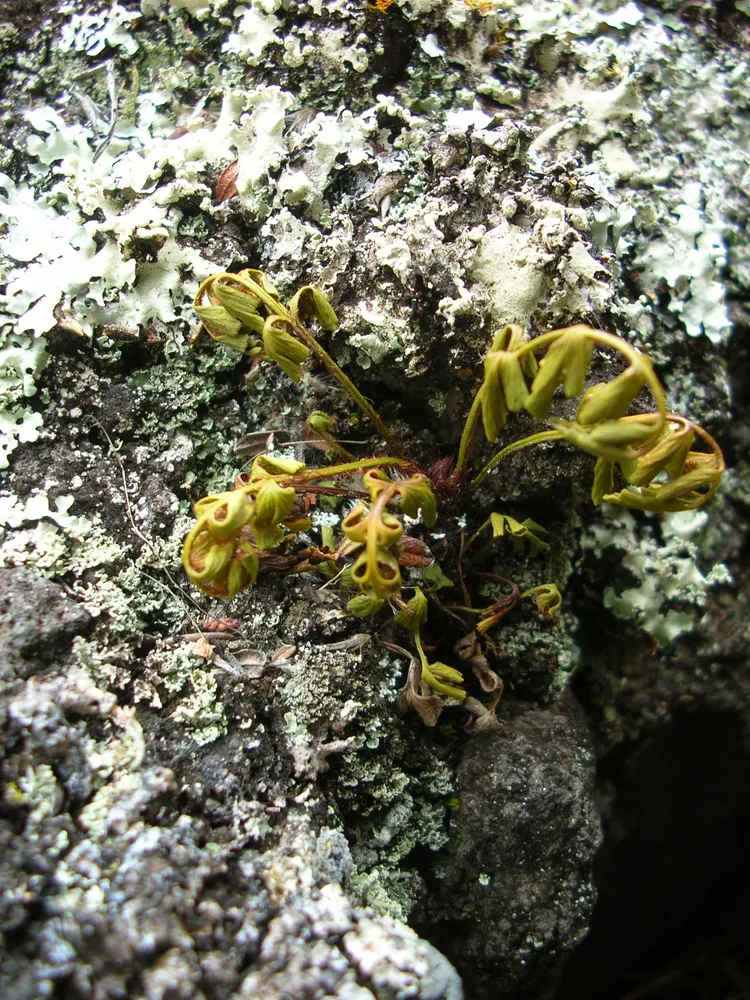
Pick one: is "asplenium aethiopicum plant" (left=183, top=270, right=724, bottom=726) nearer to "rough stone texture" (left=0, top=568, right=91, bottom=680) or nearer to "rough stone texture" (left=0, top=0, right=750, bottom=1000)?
"rough stone texture" (left=0, top=0, right=750, bottom=1000)

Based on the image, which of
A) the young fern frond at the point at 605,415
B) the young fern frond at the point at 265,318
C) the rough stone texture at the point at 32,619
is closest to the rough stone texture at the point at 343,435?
the rough stone texture at the point at 32,619

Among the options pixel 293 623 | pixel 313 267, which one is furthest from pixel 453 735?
pixel 313 267

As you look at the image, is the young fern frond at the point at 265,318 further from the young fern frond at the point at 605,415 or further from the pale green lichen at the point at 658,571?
Answer: the pale green lichen at the point at 658,571

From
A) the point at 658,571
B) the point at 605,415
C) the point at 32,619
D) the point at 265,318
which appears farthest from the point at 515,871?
the point at 265,318

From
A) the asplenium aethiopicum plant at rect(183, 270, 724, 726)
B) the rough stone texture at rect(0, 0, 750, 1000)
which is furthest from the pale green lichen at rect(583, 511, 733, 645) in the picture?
the asplenium aethiopicum plant at rect(183, 270, 724, 726)

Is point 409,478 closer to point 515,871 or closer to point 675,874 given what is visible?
point 515,871

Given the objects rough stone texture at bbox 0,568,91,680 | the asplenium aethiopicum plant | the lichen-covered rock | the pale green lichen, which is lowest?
the lichen-covered rock
